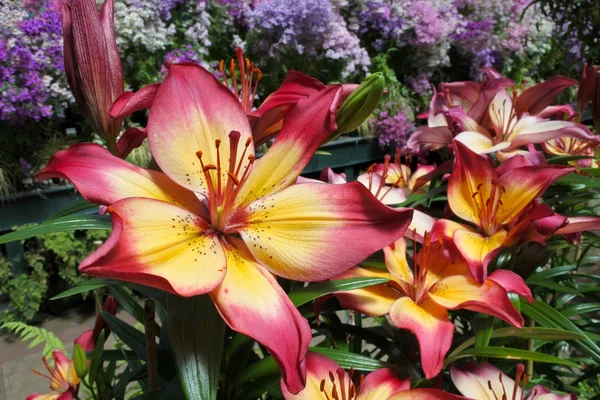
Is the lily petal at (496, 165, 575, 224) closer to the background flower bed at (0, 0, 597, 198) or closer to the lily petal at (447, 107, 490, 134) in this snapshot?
the lily petal at (447, 107, 490, 134)

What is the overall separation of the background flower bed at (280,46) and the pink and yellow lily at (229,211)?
1651 mm

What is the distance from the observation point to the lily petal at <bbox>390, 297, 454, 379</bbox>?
42 cm

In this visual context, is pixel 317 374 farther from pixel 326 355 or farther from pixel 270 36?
pixel 270 36

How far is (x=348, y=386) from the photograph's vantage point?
0.44m

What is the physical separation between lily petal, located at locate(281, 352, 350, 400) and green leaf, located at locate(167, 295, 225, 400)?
10cm

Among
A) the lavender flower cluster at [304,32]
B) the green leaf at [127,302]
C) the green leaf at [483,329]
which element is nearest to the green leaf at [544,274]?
the green leaf at [483,329]

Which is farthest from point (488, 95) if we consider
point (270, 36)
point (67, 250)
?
point (270, 36)

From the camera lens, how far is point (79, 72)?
0.41 meters

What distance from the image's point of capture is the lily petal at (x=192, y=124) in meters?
0.36

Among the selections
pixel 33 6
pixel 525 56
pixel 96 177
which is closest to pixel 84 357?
pixel 96 177

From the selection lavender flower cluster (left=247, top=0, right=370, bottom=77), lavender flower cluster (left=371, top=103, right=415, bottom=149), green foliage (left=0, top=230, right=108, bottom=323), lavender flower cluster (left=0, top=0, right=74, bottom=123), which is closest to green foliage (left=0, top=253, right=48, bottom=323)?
green foliage (left=0, top=230, right=108, bottom=323)

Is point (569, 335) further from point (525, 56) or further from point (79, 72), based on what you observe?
point (525, 56)

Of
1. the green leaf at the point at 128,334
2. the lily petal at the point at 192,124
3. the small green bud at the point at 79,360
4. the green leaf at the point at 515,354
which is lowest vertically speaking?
the small green bud at the point at 79,360

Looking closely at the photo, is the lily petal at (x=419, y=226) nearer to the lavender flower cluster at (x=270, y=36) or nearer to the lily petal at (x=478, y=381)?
the lily petal at (x=478, y=381)
